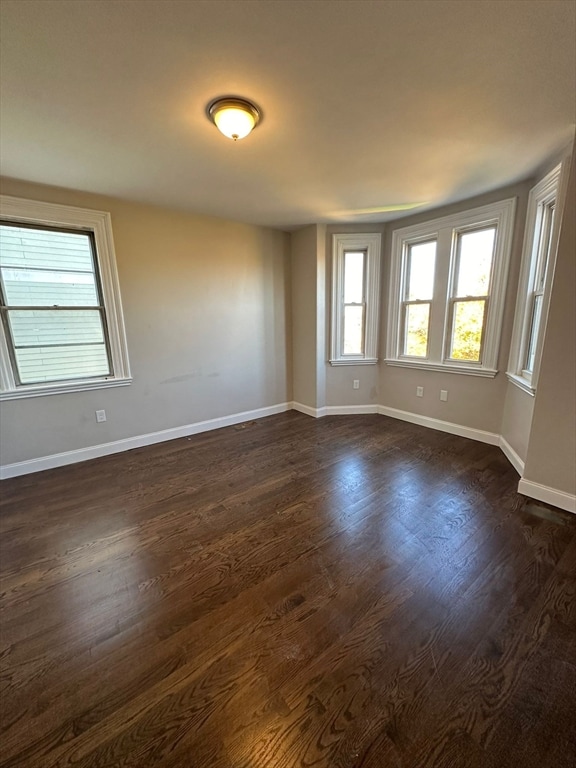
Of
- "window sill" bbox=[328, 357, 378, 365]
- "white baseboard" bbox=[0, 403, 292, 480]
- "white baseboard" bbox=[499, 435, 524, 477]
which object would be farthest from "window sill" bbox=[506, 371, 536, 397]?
"white baseboard" bbox=[0, 403, 292, 480]

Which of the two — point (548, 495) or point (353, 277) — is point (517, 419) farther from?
point (353, 277)

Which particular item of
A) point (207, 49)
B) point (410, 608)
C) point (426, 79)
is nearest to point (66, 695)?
point (410, 608)

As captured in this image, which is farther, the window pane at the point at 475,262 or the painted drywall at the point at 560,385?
the window pane at the point at 475,262

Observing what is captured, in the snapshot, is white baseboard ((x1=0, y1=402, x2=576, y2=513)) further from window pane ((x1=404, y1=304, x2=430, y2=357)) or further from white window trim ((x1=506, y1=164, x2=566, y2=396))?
window pane ((x1=404, y1=304, x2=430, y2=357))

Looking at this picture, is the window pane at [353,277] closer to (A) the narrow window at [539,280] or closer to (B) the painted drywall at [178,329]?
(B) the painted drywall at [178,329]

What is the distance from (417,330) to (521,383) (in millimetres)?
1380

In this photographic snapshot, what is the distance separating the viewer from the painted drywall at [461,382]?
2910 millimetres

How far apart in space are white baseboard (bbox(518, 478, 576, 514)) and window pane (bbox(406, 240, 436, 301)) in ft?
7.25

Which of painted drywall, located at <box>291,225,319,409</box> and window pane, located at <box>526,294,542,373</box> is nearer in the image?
window pane, located at <box>526,294,542,373</box>

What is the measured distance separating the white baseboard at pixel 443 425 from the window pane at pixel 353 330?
2.96 feet

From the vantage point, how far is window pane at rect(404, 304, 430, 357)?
3.74 m

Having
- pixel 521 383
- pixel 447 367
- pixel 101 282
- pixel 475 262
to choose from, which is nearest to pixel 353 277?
pixel 475 262

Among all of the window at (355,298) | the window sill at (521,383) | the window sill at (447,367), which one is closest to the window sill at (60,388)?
the window at (355,298)

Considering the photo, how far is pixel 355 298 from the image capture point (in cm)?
413
